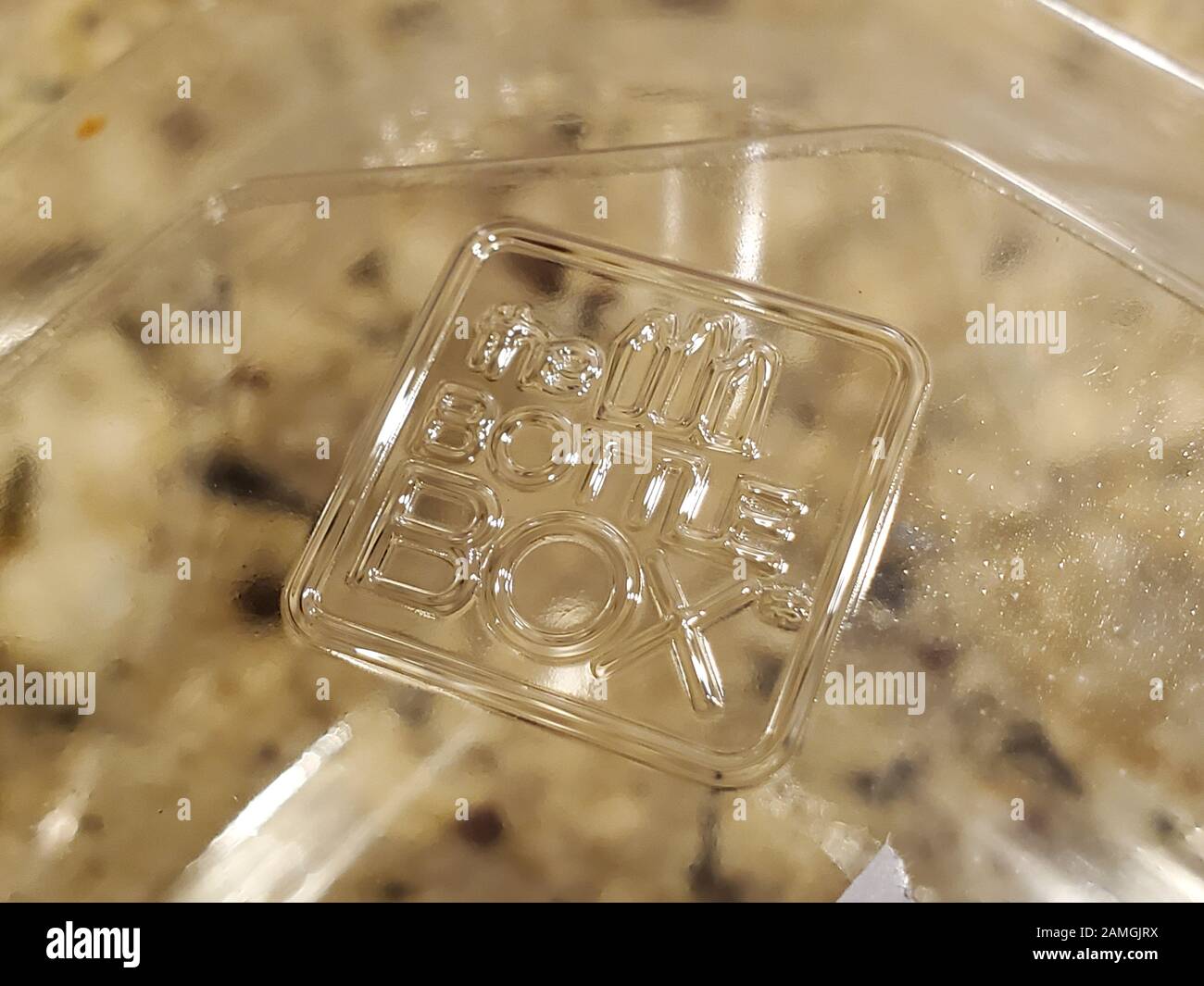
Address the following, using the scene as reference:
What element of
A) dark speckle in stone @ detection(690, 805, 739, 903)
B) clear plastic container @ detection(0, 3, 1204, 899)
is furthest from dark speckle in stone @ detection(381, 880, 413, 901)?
dark speckle in stone @ detection(690, 805, 739, 903)

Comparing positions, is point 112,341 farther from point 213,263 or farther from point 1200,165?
point 1200,165

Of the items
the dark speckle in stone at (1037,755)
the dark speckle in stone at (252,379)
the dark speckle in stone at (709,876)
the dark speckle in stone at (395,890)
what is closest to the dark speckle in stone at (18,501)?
the dark speckle in stone at (252,379)

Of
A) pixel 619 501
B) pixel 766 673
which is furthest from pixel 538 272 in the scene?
pixel 766 673

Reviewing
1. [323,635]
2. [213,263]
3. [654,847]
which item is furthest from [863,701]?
[213,263]

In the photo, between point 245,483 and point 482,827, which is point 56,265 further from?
point 482,827

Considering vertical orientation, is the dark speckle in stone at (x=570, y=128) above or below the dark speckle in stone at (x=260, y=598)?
above

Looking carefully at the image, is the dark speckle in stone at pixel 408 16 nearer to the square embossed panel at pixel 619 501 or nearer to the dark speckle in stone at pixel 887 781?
the square embossed panel at pixel 619 501

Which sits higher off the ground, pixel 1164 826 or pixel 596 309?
pixel 596 309
